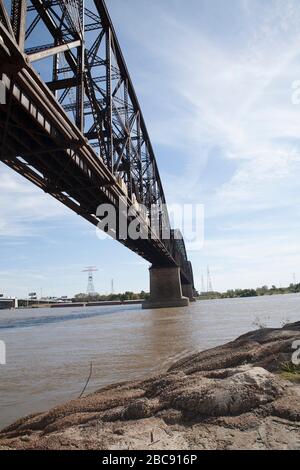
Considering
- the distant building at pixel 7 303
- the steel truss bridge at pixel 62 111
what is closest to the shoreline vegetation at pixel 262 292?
the distant building at pixel 7 303

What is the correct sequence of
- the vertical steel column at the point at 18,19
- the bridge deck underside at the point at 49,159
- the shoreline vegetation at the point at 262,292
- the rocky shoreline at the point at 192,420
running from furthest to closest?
the shoreline vegetation at the point at 262,292, the bridge deck underside at the point at 49,159, the vertical steel column at the point at 18,19, the rocky shoreline at the point at 192,420

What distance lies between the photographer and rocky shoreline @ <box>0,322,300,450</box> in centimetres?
298

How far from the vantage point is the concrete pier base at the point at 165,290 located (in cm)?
6906

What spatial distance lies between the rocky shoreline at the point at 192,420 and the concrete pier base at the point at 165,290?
64.7 metres

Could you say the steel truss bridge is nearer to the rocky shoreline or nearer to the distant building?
the rocky shoreline

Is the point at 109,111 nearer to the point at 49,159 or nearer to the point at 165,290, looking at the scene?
the point at 49,159

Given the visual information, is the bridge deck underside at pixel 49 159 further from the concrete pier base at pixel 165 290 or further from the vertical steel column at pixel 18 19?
the concrete pier base at pixel 165 290

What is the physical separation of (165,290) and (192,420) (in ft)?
229

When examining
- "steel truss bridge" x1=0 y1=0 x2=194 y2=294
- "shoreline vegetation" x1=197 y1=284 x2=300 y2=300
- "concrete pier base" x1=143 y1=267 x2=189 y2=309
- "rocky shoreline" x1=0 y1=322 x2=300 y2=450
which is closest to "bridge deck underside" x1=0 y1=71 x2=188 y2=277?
"steel truss bridge" x1=0 y1=0 x2=194 y2=294

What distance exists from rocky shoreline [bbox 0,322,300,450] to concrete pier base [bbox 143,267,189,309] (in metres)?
64.7

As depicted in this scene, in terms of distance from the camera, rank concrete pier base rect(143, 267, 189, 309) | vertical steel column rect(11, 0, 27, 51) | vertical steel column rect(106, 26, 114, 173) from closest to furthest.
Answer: vertical steel column rect(11, 0, 27, 51) → vertical steel column rect(106, 26, 114, 173) → concrete pier base rect(143, 267, 189, 309)

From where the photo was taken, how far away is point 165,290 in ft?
238

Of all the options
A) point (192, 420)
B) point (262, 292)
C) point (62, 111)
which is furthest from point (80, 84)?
point (262, 292)
